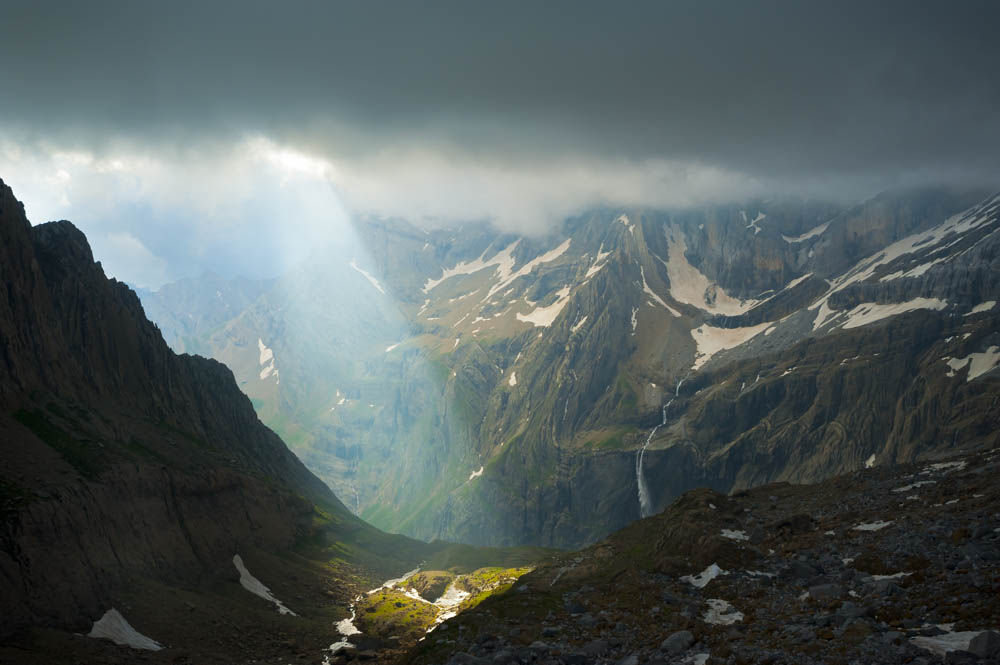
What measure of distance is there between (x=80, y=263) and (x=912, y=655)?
552 ft

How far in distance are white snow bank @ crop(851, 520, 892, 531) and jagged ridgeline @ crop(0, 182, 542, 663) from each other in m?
74.6

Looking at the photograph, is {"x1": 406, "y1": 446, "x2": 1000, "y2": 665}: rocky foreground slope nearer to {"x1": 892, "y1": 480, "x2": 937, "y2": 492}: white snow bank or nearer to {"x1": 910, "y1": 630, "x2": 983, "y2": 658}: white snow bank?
{"x1": 910, "y1": 630, "x2": 983, "y2": 658}: white snow bank

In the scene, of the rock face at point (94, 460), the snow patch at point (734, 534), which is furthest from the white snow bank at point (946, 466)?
the rock face at point (94, 460)

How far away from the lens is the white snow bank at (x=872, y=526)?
61397 millimetres

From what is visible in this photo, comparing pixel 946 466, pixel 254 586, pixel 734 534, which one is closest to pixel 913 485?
pixel 946 466

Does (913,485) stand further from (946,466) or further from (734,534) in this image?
(734,534)

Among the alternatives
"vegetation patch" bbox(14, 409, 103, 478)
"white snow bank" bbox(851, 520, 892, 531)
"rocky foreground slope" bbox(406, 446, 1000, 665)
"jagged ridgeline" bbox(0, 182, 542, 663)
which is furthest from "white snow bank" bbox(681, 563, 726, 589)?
"vegetation patch" bbox(14, 409, 103, 478)

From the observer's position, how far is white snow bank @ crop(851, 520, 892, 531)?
61397mm

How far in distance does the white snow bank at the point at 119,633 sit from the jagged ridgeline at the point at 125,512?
29 centimetres

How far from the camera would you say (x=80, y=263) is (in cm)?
14625

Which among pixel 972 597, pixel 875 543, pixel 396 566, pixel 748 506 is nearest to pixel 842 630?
pixel 972 597

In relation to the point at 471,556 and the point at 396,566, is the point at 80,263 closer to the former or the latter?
the point at 396,566

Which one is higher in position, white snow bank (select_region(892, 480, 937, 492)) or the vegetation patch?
the vegetation patch

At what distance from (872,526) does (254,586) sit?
4170 inches
